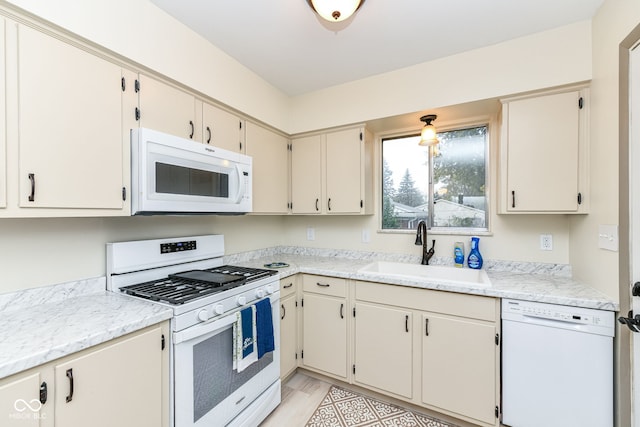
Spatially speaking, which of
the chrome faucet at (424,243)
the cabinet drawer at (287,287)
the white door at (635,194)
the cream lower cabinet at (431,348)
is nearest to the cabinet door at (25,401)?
the cabinet drawer at (287,287)

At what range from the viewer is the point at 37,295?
4.36 feet

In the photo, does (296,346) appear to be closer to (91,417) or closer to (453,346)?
(453,346)

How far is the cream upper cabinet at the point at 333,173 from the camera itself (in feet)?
7.92

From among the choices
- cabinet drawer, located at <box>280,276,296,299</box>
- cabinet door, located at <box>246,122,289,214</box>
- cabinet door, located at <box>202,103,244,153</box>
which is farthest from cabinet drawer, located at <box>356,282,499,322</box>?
cabinet door, located at <box>202,103,244,153</box>

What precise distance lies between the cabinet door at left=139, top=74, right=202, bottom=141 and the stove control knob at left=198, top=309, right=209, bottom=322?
1.06 m

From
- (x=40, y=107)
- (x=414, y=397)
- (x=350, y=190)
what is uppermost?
(x=40, y=107)

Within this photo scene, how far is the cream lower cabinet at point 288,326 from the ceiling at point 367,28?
1717mm

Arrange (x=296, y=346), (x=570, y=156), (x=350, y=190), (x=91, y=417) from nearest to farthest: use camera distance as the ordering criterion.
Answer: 1. (x=91, y=417)
2. (x=570, y=156)
3. (x=296, y=346)
4. (x=350, y=190)

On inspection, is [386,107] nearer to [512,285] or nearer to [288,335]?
[512,285]

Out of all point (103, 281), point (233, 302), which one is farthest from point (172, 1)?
point (233, 302)

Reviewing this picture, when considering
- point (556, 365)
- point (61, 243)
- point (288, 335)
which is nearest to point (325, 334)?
point (288, 335)

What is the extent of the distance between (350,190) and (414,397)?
161 centimetres

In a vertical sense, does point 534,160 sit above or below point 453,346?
above

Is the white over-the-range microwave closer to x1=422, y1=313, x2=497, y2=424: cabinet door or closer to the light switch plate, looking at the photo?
x1=422, y1=313, x2=497, y2=424: cabinet door
